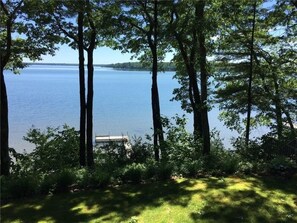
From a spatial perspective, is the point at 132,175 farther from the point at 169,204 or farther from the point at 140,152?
the point at 140,152

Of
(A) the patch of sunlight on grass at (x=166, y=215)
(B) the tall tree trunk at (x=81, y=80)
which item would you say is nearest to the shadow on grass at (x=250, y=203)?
(A) the patch of sunlight on grass at (x=166, y=215)

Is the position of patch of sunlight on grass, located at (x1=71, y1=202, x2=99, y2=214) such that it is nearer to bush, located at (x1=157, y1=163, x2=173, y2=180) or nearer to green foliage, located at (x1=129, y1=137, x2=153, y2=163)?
bush, located at (x1=157, y1=163, x2=173, y2=180)

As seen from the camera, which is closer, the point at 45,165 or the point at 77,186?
the point at 77,186

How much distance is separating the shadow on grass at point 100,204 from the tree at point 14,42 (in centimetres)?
403

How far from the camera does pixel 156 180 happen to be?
8625 mm

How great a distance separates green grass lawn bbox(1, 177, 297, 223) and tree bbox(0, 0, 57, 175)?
3.97 m

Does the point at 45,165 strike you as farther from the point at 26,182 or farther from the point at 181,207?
the point at 181,207

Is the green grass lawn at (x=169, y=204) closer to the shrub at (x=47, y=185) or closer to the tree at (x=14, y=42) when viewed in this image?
the shrub at (x=47, y=185)

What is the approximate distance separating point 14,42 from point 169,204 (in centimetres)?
725

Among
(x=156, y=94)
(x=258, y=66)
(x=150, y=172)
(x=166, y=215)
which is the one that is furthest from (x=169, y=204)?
(x=258, y=66)

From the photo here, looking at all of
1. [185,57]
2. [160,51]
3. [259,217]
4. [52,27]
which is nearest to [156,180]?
[259,217]

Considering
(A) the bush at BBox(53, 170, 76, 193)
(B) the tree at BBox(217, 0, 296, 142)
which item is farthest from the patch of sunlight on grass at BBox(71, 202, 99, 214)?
(B) the tree at BBox(217, 0, 296, 142)

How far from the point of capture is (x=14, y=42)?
1097cm

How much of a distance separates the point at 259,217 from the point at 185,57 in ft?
30.8
